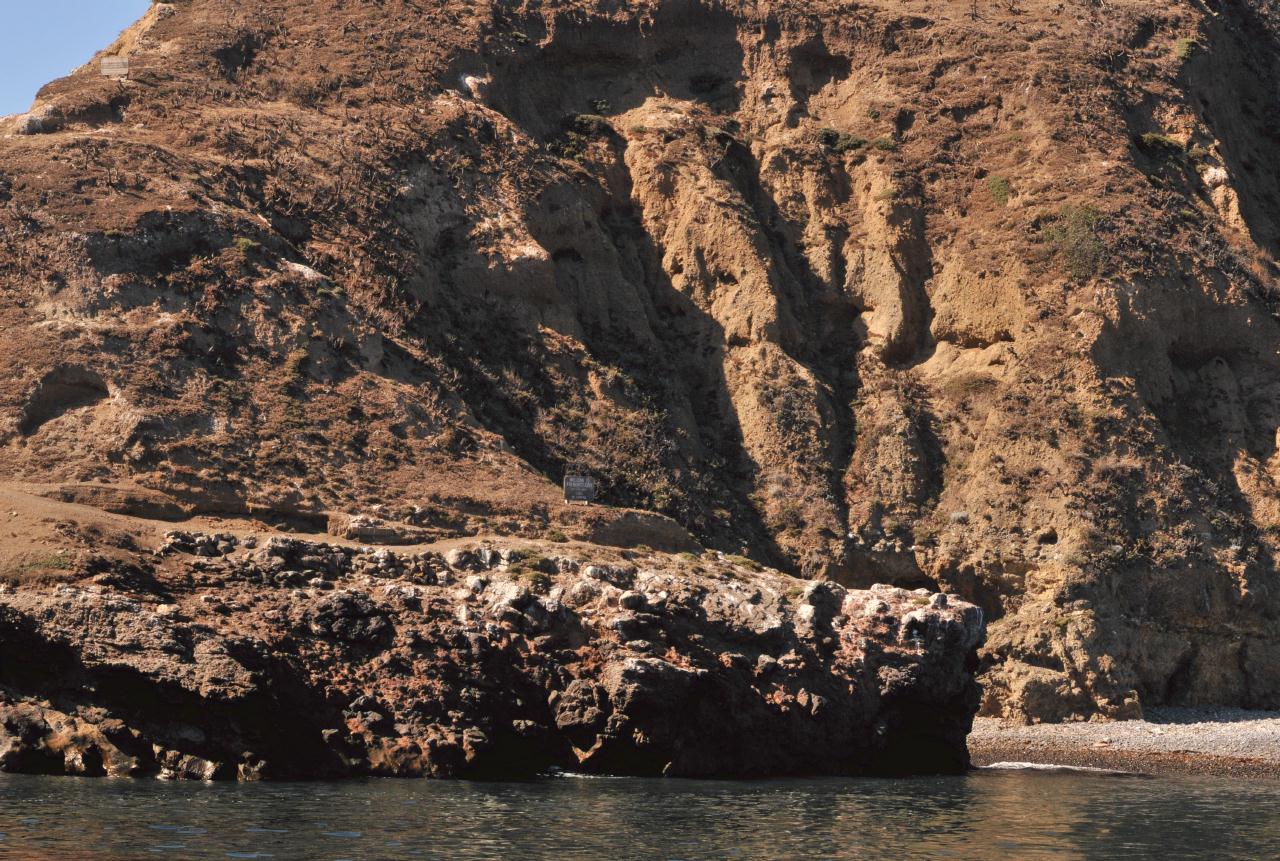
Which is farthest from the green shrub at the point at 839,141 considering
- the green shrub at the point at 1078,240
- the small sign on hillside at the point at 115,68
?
the small sign on hillside at the point at 115,68

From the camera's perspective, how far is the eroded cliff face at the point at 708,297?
154 ft

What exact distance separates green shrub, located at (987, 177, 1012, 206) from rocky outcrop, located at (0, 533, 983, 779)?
25.6m

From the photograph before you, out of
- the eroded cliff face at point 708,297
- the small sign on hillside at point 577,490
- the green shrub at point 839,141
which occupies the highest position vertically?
the green shrub at point 839,141

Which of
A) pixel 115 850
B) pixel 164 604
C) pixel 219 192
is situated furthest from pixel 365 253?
pixel 115 850

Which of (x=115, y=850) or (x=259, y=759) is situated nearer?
(x=115, y=850)

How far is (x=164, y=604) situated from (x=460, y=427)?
550 inches

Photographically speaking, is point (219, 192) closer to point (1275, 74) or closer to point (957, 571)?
point (957, 571)

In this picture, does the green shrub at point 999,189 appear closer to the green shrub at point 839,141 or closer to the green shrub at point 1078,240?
the green shrub at point 1078,240

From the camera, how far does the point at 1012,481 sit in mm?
55406

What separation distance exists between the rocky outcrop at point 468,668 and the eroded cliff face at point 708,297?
460cm

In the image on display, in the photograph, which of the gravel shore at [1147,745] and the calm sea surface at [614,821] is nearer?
the calm sea surface at [614,821]

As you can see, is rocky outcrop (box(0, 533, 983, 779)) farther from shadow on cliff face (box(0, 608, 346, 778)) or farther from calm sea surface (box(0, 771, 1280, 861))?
calm sea surface (box(0, 771, 1280, 861))

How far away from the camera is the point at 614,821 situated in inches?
1213

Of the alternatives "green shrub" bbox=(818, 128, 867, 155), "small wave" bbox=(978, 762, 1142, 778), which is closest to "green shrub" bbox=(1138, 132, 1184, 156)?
"green shrub" bbox=(818, 128, 867, 155)
